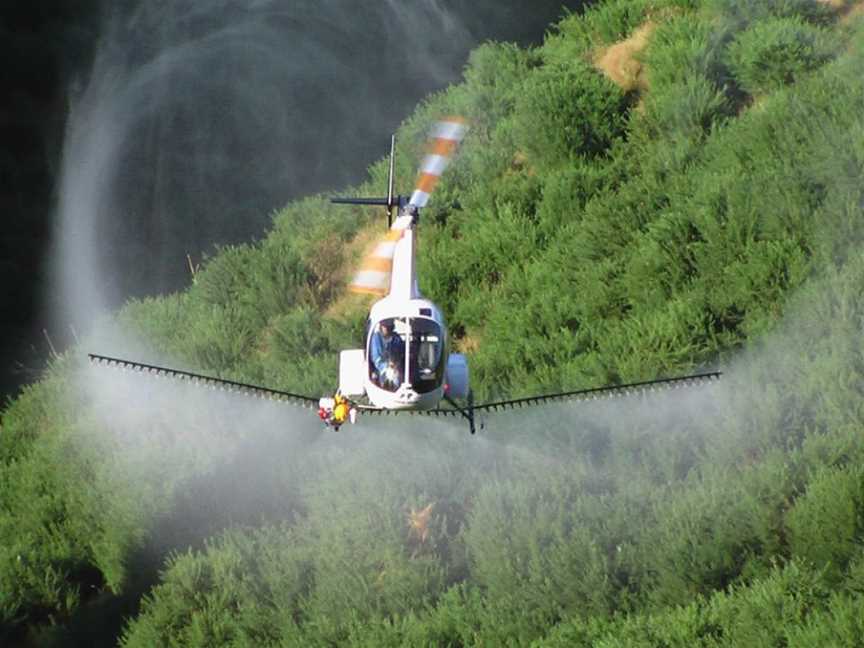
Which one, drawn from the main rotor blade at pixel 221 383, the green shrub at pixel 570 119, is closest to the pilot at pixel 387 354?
the main rotor blade at pixel 221 383

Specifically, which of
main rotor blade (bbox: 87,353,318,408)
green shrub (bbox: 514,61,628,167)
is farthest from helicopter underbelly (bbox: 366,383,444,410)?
green shrub (bbox: 514,61,628,167)

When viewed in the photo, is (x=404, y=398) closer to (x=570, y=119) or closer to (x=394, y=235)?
(x=394, y=235)

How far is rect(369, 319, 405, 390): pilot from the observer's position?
80.9 feet

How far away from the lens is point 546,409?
30969mm

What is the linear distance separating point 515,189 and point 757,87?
543 centimetres

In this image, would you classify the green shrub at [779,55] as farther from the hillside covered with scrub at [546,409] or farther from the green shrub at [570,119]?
the green shrub at [570,119]

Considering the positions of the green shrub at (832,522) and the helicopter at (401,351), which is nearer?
the helicopter at (401,351)

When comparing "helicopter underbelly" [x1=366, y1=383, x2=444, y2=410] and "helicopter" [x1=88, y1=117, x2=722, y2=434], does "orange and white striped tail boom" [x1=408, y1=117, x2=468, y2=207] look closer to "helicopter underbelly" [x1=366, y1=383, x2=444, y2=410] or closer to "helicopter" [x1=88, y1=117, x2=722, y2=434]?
"helicopter" [x1=88, y1=117, x2=722, y2=434]

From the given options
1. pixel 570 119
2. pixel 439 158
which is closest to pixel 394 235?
pixel 439 158

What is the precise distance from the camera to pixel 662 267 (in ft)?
113

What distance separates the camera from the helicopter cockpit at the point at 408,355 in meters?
24.6

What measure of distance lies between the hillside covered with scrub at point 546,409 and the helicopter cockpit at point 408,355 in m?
4.10

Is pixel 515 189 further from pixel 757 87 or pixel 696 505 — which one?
pixel 696 505

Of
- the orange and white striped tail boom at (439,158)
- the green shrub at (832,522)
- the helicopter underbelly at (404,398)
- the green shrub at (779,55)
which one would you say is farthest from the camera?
the green shrub at (779,55)
